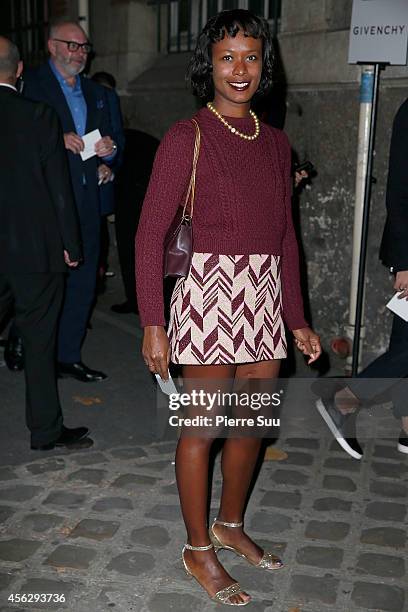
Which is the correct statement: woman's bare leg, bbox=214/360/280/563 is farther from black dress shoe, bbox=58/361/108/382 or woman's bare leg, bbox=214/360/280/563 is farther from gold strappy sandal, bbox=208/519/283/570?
black dress shoe, bbox=58/361/108/382

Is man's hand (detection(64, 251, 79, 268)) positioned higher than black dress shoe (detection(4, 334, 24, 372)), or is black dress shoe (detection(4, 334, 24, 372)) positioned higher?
man's hand (detection(64, 251, 79, 268))

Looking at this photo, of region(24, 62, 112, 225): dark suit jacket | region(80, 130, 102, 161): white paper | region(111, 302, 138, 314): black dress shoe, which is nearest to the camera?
region(24, 62, 112, 225): dark suit jacket

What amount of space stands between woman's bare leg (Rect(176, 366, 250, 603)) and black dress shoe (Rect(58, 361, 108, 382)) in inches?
104

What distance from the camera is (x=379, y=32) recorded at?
5.03 metres

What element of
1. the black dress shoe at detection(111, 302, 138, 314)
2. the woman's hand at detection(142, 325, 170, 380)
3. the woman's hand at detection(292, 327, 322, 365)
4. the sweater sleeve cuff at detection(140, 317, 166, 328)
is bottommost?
the black dress shoe at detection(111, 302, 138, 314)

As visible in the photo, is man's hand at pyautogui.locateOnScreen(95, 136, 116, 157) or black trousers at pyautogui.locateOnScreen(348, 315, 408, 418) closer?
black trousers at pyautogui.locateOnScreen(348, 315, 408, 418)

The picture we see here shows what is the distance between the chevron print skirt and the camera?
2.95 meters

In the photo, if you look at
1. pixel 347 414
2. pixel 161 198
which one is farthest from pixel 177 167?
pixel 347 414

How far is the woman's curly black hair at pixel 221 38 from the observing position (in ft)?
9.45

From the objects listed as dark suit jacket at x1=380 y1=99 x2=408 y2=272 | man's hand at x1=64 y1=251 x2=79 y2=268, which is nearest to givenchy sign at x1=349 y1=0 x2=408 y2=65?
dark suit jacket at x1=380 y1=99 x2=408 y2=272

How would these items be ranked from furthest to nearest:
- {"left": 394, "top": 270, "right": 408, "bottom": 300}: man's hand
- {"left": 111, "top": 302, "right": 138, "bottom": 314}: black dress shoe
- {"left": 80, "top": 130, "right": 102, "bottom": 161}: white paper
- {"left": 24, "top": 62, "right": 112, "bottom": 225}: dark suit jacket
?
1. {"left": 111, "top": 302, "right": 138, "bottom": 314}: black dress shoe
2. {"left": 80, "top": 130, "right": 102, "bottom": 161}: white paper
3. {"left": 24, "top": 62, "right": 112, "bottom": 225}: dark suit jacket
4. {"left": 394, "top": 270, "right": 408, "bottom": 300}: man's hand

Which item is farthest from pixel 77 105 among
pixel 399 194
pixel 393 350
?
pixel 393 350

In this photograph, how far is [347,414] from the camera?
454cm

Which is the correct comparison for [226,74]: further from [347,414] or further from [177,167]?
[347,414]
